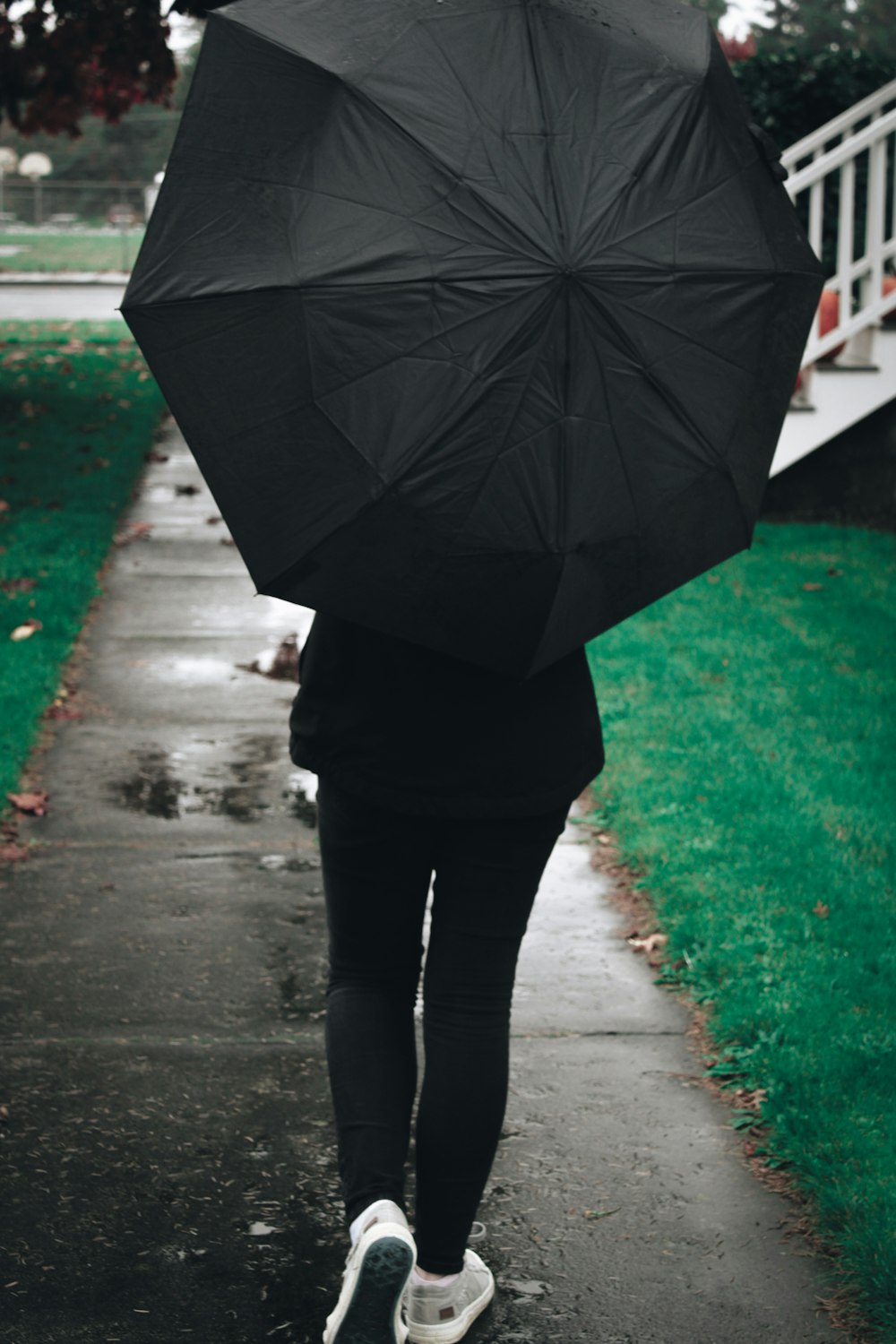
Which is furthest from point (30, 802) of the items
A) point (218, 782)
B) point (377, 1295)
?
point (377, 1295)

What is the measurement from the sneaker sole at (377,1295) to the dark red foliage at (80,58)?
11.0 metres

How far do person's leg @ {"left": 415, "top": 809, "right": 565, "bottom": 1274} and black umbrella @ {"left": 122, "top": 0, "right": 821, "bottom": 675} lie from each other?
37 cm

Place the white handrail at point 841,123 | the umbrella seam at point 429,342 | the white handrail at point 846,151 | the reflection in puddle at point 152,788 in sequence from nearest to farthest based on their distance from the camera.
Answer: the umbrella seam at point 429,342, the reflection in puddle at point 152,788, the white handrail at point 846,151, the white handrail at point 841,123

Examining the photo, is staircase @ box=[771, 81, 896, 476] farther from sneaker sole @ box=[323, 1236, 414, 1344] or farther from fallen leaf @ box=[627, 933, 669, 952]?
sneaker sole @ box=[323, 1236, 414, 1344]

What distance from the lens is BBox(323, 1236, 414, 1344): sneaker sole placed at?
238 cm

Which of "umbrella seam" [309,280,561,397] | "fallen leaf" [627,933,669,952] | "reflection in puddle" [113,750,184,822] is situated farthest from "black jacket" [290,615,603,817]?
"reflection in puddle" [113,750,184,822]

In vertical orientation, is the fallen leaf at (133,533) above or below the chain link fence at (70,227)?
above

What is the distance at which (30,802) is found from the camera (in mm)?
5336

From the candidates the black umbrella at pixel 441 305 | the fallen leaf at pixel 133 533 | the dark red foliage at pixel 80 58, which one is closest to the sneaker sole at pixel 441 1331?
the black umbrella at pixel 441 305

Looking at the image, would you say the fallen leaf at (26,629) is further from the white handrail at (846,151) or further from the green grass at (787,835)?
the white handrail at (846,151)

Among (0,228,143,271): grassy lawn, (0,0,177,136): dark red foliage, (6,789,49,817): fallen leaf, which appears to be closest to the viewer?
(6,789,49,817): fallen leaf

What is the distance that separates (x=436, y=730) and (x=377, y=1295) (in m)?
0.90

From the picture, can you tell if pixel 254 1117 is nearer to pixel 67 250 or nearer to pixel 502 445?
pixel 502 445

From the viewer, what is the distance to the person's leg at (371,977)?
250cm
